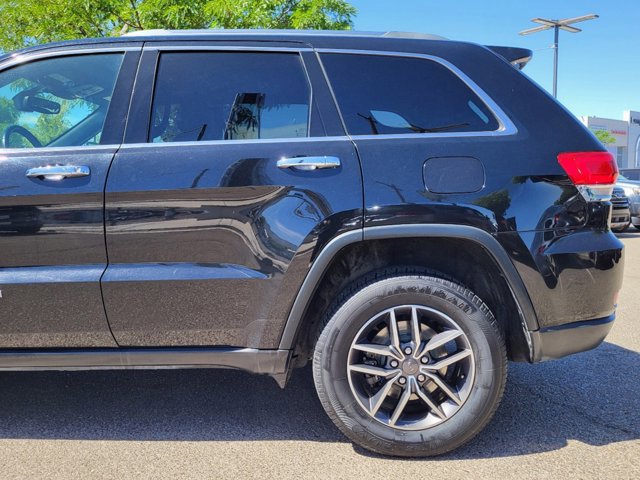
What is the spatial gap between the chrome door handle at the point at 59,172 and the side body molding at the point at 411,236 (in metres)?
1.12

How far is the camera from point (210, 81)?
2600 millimetres

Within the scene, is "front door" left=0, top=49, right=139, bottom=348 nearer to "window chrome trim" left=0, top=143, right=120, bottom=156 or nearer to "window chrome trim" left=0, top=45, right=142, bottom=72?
"window chrome trim" left=0, top=143, right=120, bottom=156

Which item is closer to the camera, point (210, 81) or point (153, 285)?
point (153, 285)

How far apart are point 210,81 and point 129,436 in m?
1.82

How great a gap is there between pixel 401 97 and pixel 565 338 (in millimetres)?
1362

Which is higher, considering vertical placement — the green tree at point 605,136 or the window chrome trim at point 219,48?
the window chrome trim at point 219,48

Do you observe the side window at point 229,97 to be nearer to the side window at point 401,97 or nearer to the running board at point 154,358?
the side window at point 401,97

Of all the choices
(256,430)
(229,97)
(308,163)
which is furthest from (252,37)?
(256,430)

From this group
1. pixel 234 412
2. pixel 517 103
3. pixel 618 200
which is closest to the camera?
pixel 517 103

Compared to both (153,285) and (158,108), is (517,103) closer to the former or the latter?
(158,108)

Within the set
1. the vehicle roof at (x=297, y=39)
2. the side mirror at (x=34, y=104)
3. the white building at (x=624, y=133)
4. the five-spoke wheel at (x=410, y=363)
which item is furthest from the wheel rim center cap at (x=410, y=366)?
the white building at (x=624, y=133)

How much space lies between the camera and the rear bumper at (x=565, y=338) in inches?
96.2

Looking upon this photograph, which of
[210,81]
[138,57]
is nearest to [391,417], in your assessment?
[210,81]

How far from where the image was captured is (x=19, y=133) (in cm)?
266
